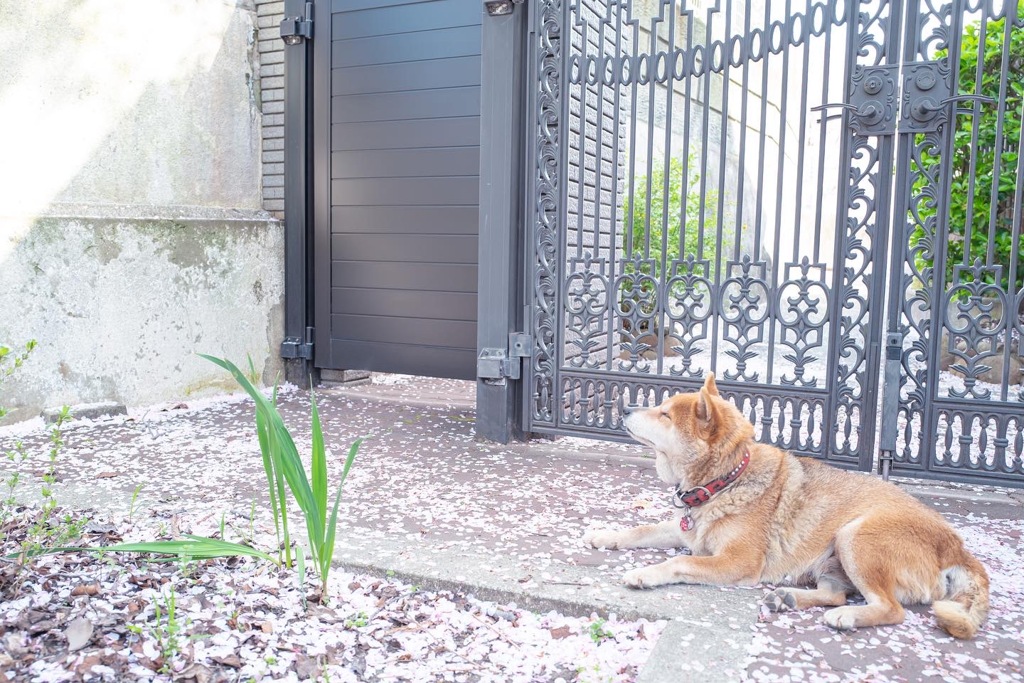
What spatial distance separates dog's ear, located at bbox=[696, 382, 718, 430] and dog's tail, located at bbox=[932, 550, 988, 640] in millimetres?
1006

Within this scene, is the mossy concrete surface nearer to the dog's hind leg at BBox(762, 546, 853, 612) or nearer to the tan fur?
the tan fur

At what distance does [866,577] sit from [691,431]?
2.86 ft

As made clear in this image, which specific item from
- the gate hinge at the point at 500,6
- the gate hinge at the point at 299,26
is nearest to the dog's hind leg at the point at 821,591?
the gate hinge at the point at 500,6

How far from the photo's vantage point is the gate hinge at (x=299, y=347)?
25.2ft

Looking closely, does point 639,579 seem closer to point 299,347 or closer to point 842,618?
point 842,618

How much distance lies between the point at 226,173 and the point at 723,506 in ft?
18.2

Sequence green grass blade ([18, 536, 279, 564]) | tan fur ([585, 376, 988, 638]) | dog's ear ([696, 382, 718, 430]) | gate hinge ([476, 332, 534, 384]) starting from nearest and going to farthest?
green grass blade ([18, 536, 279, 564]) → tan fur ([585, 376, 988, 638]) → dog's ear ([696, 382, 718, 430]) → gate hinge ([476, 332, 534, 384])

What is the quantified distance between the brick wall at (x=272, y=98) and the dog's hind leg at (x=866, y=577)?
589 cm

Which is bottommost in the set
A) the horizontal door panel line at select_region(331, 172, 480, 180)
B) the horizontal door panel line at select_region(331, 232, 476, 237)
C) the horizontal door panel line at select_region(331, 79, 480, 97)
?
the horizontal door panel line at select_region(331, 232, 476, 237)

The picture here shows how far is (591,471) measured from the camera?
17.3 ft

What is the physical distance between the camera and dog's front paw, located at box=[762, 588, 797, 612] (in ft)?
10.4

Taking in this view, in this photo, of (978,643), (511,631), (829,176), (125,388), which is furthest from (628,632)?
(829,176)

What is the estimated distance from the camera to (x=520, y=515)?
431 centimetres

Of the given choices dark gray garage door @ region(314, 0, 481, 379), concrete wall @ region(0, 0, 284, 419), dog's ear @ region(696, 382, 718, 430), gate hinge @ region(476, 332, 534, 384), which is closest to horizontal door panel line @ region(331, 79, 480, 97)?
dark gray garage door @ region(314, 0, 481, 379)
